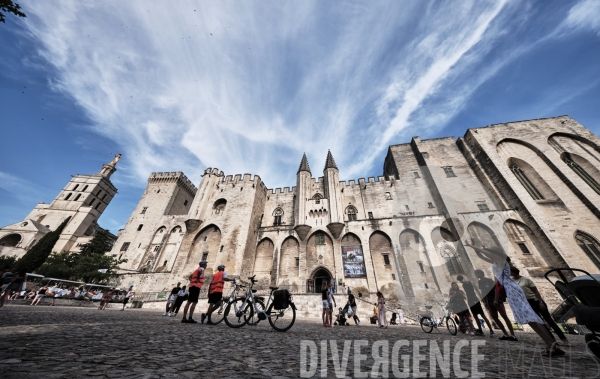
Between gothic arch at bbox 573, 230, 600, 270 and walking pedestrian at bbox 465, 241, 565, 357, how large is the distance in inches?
799

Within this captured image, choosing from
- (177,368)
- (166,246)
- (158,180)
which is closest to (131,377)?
(177,368)

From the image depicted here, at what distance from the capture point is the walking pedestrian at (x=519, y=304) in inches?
127

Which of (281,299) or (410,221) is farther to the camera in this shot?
(410,221)

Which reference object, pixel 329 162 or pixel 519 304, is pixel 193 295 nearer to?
pixel 519 304

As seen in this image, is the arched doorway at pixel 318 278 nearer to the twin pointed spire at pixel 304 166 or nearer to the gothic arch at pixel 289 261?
the gothic arch at pixel 289 261

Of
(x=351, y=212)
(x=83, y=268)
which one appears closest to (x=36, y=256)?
(x=83, y=268)

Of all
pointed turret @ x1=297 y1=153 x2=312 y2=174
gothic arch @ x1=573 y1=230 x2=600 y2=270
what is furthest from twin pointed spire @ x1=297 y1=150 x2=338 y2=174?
gothic arch @ x1=573 y1=230 x2=600 y2=270

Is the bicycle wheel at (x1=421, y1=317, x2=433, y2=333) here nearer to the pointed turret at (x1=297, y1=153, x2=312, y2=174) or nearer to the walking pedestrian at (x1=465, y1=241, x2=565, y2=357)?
the walking pedestrian at (x1=465, y1=241, x2=565, y2=357)

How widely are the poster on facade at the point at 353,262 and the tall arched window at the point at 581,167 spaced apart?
66.2 ft

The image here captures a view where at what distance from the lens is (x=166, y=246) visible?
2531 cm

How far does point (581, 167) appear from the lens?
19.8 meters

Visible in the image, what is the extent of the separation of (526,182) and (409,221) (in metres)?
11.6

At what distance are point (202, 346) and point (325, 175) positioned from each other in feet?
74.7

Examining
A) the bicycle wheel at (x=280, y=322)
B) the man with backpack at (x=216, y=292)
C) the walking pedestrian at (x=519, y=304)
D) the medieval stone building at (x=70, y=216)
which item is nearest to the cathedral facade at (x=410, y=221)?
the bicycle wheel at (x=280, y=322)
